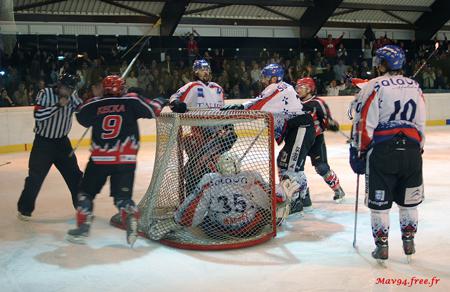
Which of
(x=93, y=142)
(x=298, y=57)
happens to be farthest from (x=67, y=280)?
(x=298, y=57)

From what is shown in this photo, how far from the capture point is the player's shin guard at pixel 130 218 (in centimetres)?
361

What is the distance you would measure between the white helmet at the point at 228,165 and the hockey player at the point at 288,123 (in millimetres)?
667

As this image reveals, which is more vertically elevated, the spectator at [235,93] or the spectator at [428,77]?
the spectator at [428,77]

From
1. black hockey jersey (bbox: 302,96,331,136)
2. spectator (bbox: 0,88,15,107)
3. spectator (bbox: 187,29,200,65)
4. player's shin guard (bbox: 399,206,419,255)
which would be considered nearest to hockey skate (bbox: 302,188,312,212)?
black hockey jersey (bbox: 302,96,331,136)

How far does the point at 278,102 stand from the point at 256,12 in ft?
37.1

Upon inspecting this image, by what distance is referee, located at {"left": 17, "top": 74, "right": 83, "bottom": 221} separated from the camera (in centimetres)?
438

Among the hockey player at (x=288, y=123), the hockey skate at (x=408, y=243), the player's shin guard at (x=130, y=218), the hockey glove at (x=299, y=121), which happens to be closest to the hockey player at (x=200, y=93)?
the hockey player at (x=288, y=123)

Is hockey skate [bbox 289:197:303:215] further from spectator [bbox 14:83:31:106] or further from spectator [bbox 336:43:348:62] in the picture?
spectator [bbox 336:43:348:62]

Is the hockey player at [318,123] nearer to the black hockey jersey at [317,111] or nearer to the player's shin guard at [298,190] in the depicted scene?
the black hockey jersey at [317,111]

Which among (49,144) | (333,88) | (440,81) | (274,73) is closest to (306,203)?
(274,73)

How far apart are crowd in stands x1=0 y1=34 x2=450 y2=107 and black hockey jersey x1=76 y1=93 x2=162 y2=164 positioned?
18.6ft

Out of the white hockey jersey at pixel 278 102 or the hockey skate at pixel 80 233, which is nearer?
the hockey skate at pixel 80 233

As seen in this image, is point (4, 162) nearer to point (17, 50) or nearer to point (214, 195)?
point (17, 50)

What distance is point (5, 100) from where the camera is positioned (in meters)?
9.47
